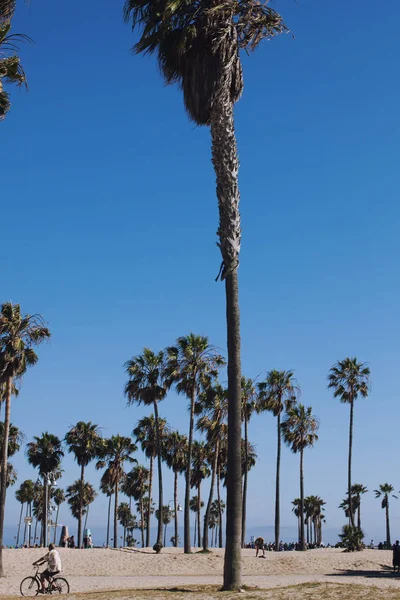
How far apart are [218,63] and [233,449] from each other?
1177 cm

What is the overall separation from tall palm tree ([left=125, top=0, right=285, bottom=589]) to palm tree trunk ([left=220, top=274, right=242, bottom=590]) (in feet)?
0.14

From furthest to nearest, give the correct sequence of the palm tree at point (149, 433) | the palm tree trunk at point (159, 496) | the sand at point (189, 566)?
the palm tree at point (149, 433), the palm tree trunk at point (159, 496), the sand at point (189, 566)

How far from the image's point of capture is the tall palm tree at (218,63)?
20828mm

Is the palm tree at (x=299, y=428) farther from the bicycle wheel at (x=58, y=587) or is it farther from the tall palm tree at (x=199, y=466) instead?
the bicycle wheel at (x=58, y=587)

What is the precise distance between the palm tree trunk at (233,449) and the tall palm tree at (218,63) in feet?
0.14

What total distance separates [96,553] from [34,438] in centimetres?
2873

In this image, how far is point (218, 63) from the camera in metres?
21.4

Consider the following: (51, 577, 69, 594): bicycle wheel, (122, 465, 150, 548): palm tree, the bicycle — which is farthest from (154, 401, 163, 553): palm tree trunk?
(122, 465, 150, 548): palm tree

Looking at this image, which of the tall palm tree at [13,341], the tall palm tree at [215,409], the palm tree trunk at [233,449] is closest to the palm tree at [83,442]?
the tall palm tree at [215,409]

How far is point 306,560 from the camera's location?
3931 centimetres

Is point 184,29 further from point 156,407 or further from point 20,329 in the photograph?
point 156,407

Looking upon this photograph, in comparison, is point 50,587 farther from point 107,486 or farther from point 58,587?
point 107,486

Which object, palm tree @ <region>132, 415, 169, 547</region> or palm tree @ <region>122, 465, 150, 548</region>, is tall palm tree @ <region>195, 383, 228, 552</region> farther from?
palm tree @ <region>122, 465, 150, 548</region>

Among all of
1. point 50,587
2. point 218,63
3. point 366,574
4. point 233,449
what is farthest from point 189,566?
point 218,63
